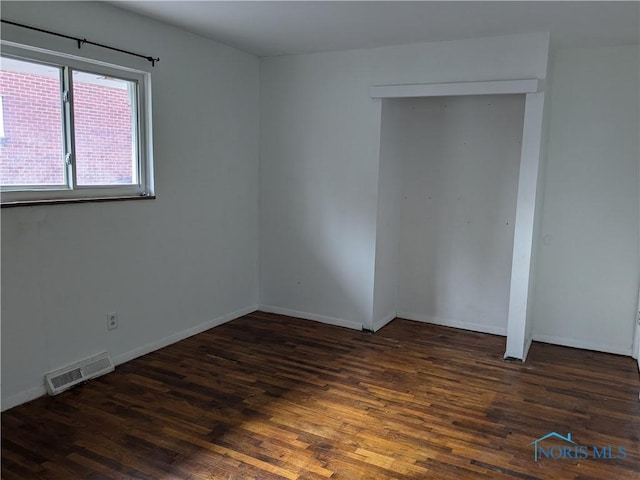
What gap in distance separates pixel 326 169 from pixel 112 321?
2128 millimetres

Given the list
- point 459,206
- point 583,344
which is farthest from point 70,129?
point 583,344

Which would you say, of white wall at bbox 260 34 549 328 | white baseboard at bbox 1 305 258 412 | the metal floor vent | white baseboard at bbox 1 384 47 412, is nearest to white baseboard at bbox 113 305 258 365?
white baseboard at bbox 1 305 258 412

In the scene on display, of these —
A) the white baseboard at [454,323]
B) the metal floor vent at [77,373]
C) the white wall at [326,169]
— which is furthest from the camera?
the white baseboard at [454,323]

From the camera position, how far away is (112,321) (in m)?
3.43

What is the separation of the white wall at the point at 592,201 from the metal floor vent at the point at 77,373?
3415 mm

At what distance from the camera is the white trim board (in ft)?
11.5

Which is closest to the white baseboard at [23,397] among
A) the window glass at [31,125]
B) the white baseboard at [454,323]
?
the window glass at [31,125]

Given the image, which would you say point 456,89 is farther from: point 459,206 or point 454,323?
point 454,323

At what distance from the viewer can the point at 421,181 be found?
15.1ft

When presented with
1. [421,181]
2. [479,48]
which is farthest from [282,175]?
[479,48]

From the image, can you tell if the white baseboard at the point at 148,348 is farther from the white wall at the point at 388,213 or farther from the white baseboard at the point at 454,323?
the white baseboard at the point at 454,323

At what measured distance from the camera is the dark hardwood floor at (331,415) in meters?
2.40
